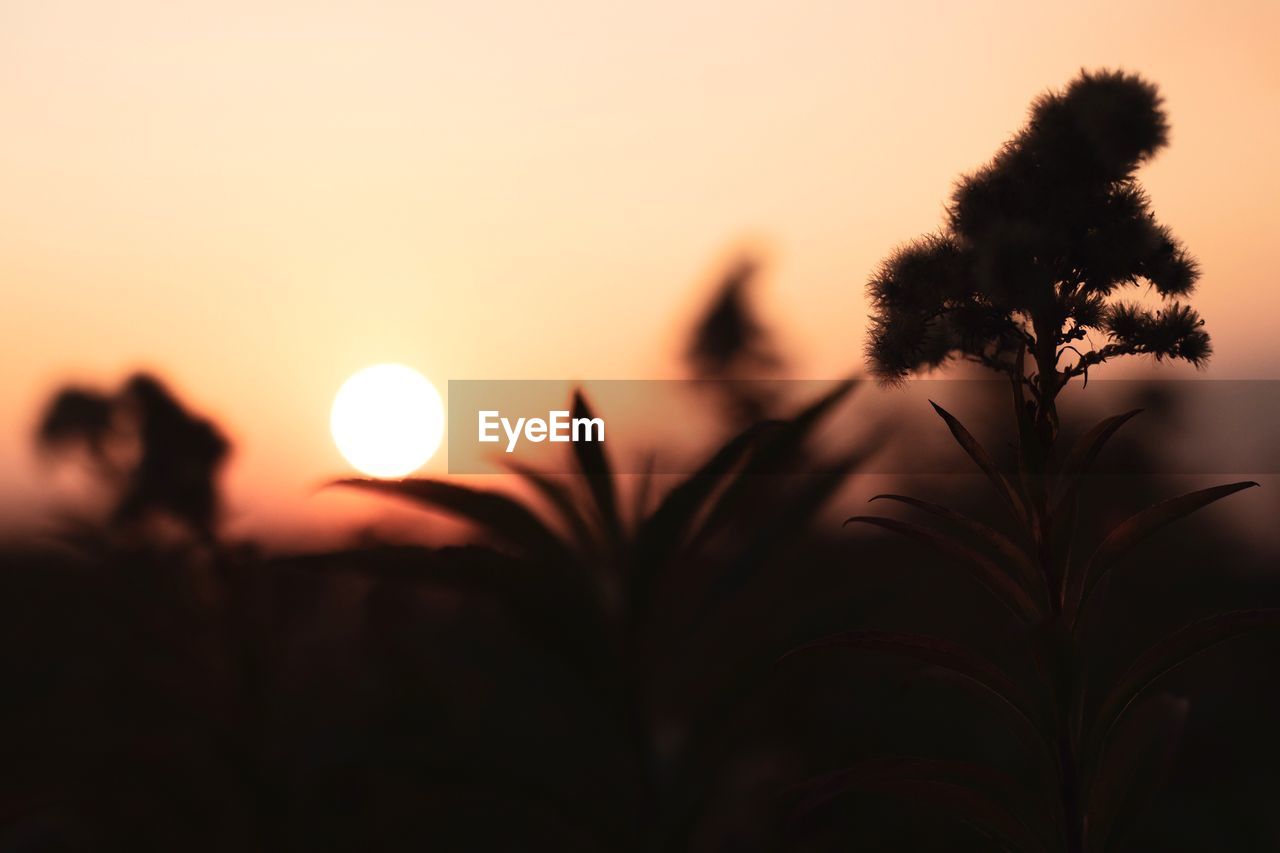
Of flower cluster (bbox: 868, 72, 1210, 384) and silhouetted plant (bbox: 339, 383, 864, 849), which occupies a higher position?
flower cluster (bbox: 868, 72, 1210, 384)

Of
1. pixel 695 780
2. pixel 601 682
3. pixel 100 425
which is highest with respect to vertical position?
pixel 100 425

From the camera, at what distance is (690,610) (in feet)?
9.55

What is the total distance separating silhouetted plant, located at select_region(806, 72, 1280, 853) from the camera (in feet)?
Answer: 6.06

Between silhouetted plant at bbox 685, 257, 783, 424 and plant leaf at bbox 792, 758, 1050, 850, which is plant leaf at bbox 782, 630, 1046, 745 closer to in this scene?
plant leaf at bbox 792, 758, 1050, 850

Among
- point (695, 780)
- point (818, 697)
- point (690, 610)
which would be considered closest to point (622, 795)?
point (695, 780)

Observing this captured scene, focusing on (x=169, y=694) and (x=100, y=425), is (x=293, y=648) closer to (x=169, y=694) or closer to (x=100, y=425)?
(x=169, y=694)

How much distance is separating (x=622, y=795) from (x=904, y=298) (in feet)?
5.35

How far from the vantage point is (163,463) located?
450 centimetres

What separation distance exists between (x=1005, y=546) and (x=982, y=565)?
0.05 meters

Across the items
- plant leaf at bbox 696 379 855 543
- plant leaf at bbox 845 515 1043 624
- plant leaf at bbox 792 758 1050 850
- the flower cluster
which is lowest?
plant leaf at bbox 792 758 1050 850

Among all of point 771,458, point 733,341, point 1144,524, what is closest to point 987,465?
point 1144,524

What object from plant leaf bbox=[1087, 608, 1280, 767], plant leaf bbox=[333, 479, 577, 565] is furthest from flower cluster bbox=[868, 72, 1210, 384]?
plant leaf bbox=[333, 479, 577, 565]

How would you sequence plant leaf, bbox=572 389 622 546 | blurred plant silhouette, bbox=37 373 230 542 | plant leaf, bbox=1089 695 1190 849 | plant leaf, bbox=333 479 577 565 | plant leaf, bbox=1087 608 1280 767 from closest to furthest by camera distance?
1. plant leaf, bbox=1087 608 1280 767
2. plant leaf, bbox=1089 695 1190 849
3. plant leaf, bbox=333 479 577 565
4. plant leaf, bbox=572 389 622 546
5. blurred plant silhouette, bbox=37 373 230 542

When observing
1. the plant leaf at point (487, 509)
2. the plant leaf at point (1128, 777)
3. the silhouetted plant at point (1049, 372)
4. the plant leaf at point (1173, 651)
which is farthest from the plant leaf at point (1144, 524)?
the plant leaf at point (487, 509)
